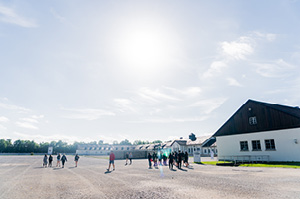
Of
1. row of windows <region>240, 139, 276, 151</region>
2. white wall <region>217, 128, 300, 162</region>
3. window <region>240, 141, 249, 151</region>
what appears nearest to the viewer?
white wall <region>217, 128, 300, 162</region>

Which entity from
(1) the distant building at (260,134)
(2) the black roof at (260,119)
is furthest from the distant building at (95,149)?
(2) the black roof at (260,119)

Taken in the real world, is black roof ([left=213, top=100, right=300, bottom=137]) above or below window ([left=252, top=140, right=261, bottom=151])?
above

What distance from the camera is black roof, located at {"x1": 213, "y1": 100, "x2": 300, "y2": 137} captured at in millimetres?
21656

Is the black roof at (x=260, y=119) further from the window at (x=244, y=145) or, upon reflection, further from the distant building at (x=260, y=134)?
the window at (x=244, y=145)

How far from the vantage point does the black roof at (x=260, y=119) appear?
71.1ft

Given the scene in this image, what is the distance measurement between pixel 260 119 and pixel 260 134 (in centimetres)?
198

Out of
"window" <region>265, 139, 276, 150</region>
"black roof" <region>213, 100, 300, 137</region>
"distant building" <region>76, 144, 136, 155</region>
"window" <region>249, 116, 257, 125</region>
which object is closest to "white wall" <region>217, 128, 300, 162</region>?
"window" <region>265, 139, 276, 150</region>

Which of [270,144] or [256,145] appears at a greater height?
[270,144]

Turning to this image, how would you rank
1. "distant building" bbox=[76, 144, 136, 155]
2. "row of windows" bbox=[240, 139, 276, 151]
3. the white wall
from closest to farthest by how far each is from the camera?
1. the white wall
2. "row of windows" bbox=[240, 139, 276, 151]
3. "distant building" bbox=[76, 144, 136, 155]

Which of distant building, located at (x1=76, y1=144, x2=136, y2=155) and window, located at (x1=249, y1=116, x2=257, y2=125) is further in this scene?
distant building, located at (x1=76, y1=144, x2=136, y2=155)

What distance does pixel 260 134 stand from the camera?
23875 mm

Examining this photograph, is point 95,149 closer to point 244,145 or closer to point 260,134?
point 244,145

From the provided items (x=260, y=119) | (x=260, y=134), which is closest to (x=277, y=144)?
(x=260, y=134)

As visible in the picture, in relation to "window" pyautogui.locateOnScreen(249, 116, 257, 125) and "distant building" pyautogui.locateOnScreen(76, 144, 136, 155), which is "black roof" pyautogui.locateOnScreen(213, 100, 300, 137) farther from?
"distant building" pyautogui.locateOnScreen(76, 144, 136, 155)
